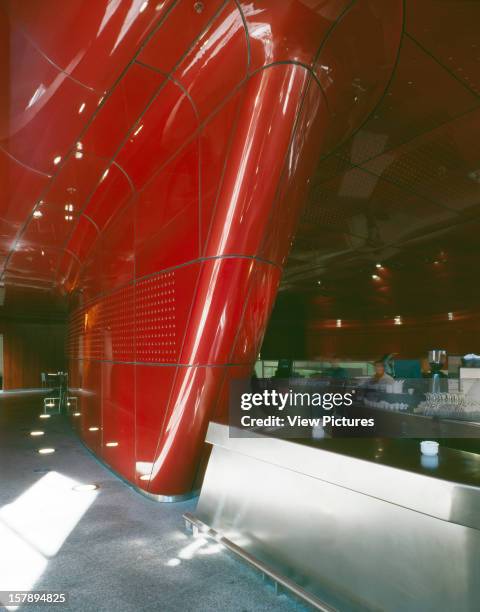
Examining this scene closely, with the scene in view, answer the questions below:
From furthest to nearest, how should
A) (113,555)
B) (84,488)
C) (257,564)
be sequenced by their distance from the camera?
1. (84,488)
2. (113,555)
3. (257,564)

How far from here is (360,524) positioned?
6.89 ft

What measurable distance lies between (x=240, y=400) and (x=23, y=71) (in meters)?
3.25

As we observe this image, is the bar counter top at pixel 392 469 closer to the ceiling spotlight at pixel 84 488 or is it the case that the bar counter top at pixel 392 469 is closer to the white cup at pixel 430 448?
the white cup at pixel 430 448

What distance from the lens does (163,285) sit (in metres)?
4.35

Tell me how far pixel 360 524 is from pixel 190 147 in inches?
143

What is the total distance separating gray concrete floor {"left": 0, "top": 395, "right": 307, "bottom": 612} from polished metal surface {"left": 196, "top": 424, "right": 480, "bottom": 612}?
27 centimetres

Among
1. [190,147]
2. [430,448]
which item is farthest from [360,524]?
[190,147]

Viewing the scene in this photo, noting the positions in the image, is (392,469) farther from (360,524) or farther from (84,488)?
(84,488)

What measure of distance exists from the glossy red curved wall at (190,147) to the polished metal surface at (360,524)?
1224 millimetres

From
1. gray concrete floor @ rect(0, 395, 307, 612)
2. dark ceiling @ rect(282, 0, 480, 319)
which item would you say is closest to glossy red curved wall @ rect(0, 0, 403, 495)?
dark ceiling @ rect(282, 0, 480, 319)

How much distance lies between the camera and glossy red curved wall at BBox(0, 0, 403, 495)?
114 inches

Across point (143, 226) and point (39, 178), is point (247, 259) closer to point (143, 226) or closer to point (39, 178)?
point (143, 226)

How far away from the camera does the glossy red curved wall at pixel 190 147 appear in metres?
2.90

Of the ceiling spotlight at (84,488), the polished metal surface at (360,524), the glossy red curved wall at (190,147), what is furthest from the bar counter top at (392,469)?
the ceiling spotlight at (84,488)
